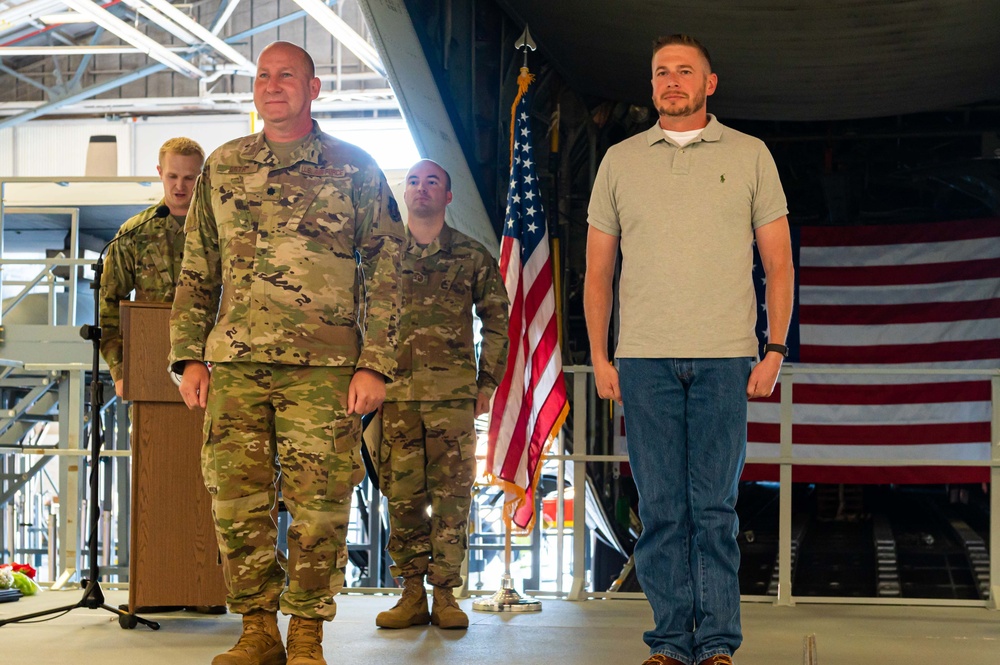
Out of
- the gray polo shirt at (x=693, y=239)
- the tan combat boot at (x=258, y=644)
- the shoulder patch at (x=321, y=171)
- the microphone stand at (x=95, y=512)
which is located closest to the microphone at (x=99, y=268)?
the microphone stand at (x=95, y=512)

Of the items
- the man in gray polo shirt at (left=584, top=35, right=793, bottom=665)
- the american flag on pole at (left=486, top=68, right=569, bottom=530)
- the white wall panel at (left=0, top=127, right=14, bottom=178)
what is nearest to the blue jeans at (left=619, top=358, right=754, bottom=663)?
the man in gray polo shirt at (left=584, top=35, right=793, bottom=665)

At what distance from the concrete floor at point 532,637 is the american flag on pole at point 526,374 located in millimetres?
590

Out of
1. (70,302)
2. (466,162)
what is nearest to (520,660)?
(466,162)

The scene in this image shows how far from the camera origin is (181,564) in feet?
12.7

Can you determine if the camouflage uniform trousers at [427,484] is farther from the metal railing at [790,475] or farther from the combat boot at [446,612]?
the metal railing at [790,475]

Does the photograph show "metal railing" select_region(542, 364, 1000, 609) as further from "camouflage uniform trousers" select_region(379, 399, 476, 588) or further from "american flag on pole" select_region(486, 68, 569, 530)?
"camouflage uniform trousers" select_region(379, 399, 476, 588)

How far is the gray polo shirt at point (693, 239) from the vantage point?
284cm

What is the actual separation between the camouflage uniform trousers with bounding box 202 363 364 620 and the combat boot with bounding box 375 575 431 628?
40.8 inches

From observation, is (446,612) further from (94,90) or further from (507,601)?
(94,90)

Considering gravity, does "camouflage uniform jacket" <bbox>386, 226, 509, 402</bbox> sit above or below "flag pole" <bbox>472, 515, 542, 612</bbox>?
above

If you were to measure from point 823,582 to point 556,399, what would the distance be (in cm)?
462

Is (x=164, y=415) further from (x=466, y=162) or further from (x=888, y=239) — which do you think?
(x=888, y=239)

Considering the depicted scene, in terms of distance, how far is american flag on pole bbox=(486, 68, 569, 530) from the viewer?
4848 mm

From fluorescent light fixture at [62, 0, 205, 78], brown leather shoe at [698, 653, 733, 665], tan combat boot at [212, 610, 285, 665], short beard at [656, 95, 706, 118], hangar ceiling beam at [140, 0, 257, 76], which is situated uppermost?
hangar ceiling beam at [140, 0, 257, 76]
